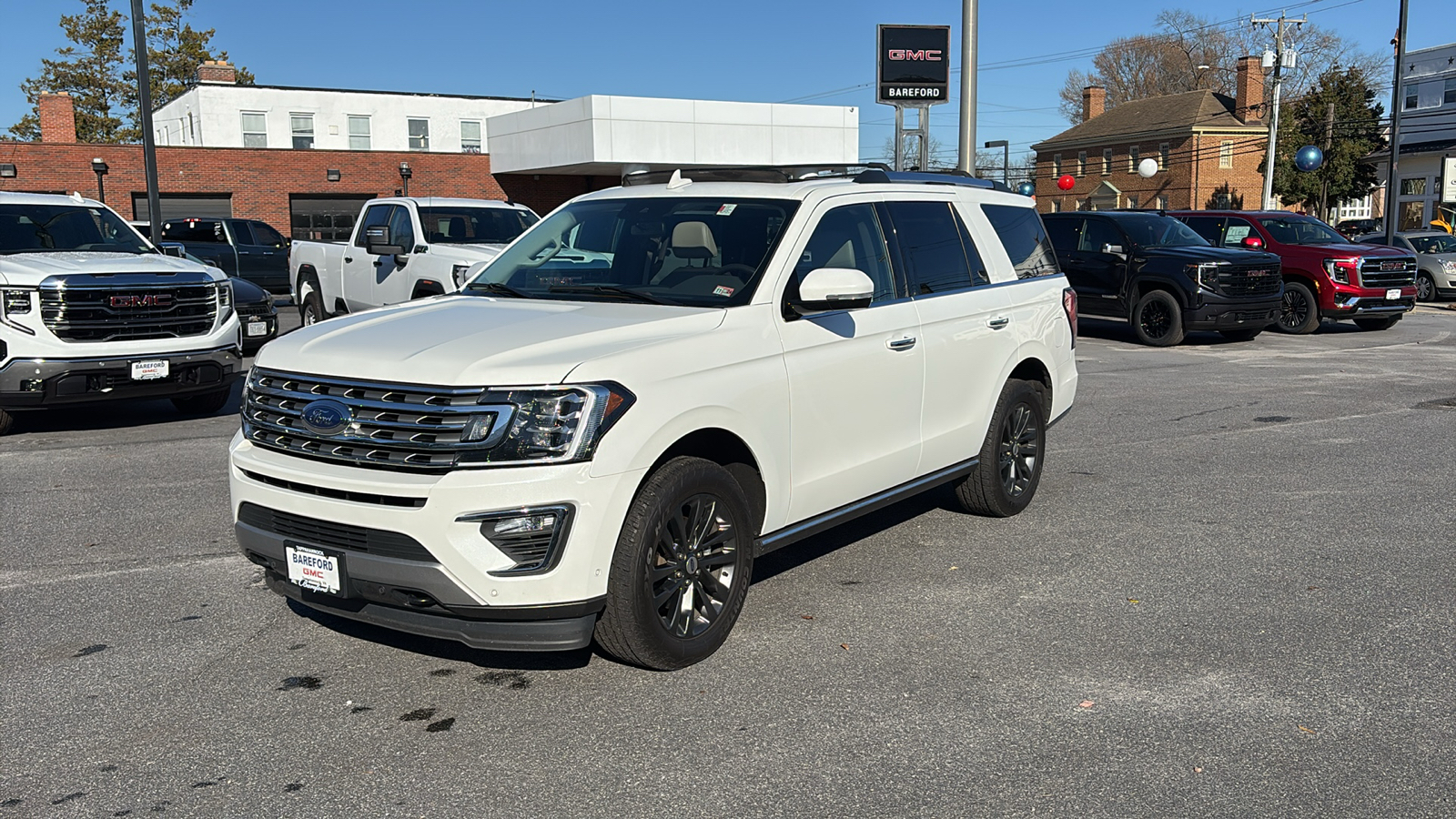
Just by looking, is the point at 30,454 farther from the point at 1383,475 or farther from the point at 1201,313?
the point at 1201,313

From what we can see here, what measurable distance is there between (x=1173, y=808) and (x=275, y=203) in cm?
4562

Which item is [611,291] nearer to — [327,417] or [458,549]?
[327,417]

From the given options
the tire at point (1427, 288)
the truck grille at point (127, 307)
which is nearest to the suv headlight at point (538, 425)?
the truck grille at point (127, 307)

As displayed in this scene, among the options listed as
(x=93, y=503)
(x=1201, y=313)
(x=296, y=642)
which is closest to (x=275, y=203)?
(x=1201, y=313)

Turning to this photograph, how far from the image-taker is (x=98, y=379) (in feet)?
31.0

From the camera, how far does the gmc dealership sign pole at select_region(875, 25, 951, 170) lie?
17672 mm

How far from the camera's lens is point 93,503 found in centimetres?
755

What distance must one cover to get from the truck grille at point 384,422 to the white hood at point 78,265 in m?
5.92

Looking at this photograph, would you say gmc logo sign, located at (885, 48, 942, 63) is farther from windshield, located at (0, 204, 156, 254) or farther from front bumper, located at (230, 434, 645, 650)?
front bumper, located at (230, 434, 645, 650)

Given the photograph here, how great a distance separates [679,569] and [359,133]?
55138 mm

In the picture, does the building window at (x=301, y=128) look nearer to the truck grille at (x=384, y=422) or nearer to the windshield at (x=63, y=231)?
the windshield at (x=63, y=231)

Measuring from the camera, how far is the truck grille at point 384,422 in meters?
4.17

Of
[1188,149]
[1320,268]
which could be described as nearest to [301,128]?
[1188,149]

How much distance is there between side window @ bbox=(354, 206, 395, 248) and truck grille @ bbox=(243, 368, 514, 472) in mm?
10404
